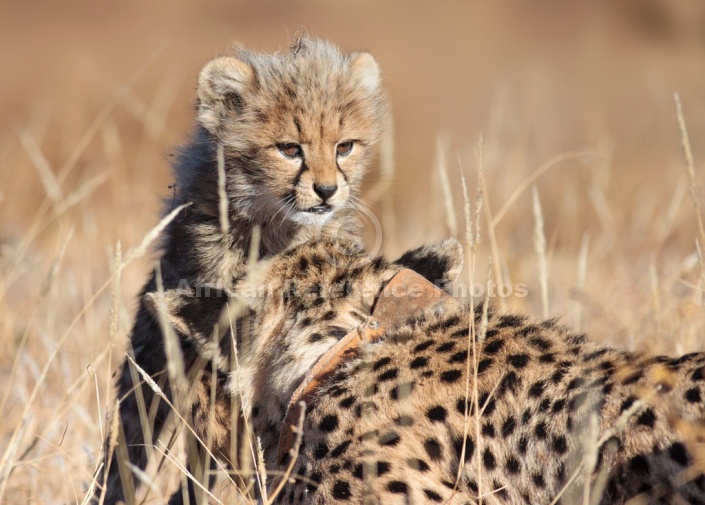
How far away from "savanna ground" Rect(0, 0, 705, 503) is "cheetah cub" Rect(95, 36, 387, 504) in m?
0.23

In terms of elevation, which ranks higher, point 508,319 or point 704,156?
point 704,156

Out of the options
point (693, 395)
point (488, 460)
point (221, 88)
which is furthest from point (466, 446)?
point (221, 88)

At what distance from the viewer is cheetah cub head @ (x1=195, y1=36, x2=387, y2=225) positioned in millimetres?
3021

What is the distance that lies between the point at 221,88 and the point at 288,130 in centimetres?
38

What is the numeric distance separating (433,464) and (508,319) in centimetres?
48

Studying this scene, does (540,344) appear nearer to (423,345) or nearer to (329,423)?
(423,345)

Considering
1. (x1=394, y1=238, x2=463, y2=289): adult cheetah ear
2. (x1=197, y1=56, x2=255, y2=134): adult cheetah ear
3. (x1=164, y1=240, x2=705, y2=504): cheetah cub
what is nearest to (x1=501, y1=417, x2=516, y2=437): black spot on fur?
(x1=164, y1=240, x2=705, y2=504): cheetah cub

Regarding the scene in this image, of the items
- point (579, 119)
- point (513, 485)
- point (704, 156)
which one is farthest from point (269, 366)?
point (579, 119)

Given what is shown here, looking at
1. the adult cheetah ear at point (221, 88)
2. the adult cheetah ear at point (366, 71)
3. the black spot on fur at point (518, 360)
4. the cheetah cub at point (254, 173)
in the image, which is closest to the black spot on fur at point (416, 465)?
the black spot on fur at point (518, 360)

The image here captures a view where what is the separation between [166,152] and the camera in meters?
3.61

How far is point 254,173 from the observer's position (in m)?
3.08

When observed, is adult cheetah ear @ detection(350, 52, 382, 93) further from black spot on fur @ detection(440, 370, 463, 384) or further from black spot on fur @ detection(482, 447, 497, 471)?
black spot on fur @ detection(482, 447, 497, 471)

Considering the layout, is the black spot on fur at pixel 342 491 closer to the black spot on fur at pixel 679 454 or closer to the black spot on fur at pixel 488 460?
the black spot on fur at pixel 488 460

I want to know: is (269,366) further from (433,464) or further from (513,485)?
(513,485)
